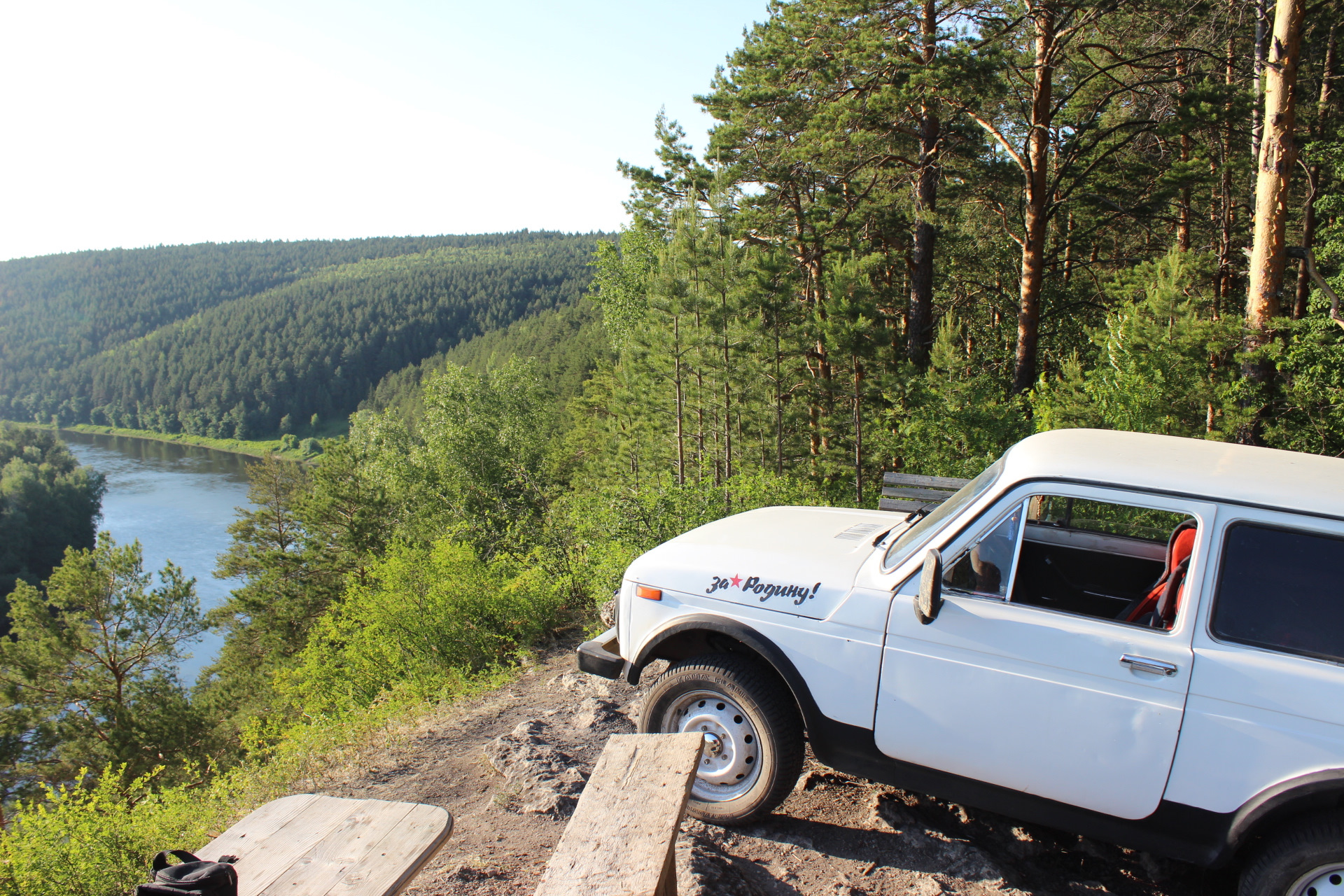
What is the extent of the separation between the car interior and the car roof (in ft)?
0.88

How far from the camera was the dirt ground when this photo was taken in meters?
3.29

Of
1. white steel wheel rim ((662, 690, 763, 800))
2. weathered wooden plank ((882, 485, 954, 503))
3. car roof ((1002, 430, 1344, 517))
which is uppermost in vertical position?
car roof ((1002, 430, 1344, 517))

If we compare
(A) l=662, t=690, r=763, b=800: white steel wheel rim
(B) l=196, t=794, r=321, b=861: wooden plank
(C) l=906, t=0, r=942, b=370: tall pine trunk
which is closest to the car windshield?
(A) l=662, t=690, r=763, b=800: white steel wheel rim

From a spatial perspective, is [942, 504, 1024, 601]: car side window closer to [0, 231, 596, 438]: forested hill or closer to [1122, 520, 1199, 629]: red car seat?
[1122, 520, 1199, 629]: red car seat

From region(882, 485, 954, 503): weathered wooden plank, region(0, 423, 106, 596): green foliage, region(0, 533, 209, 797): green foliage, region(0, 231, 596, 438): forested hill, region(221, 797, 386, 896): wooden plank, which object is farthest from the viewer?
region(0, 231, 596, 438): forested hill

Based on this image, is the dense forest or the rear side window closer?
the rear side window

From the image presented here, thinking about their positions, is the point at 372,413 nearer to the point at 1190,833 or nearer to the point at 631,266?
the point at 631,266

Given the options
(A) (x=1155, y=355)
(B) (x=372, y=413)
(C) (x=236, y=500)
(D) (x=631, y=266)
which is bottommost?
(C) (x=236, y=500)

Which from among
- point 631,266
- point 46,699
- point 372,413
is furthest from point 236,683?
point 631,266

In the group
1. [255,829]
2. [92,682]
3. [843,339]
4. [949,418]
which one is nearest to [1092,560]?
[255,829]

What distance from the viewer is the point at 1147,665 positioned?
2.75 metres

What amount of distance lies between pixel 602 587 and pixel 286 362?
151 meters

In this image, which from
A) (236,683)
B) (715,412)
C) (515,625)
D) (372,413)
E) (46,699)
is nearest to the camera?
(515,625)

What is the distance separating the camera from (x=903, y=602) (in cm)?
318
